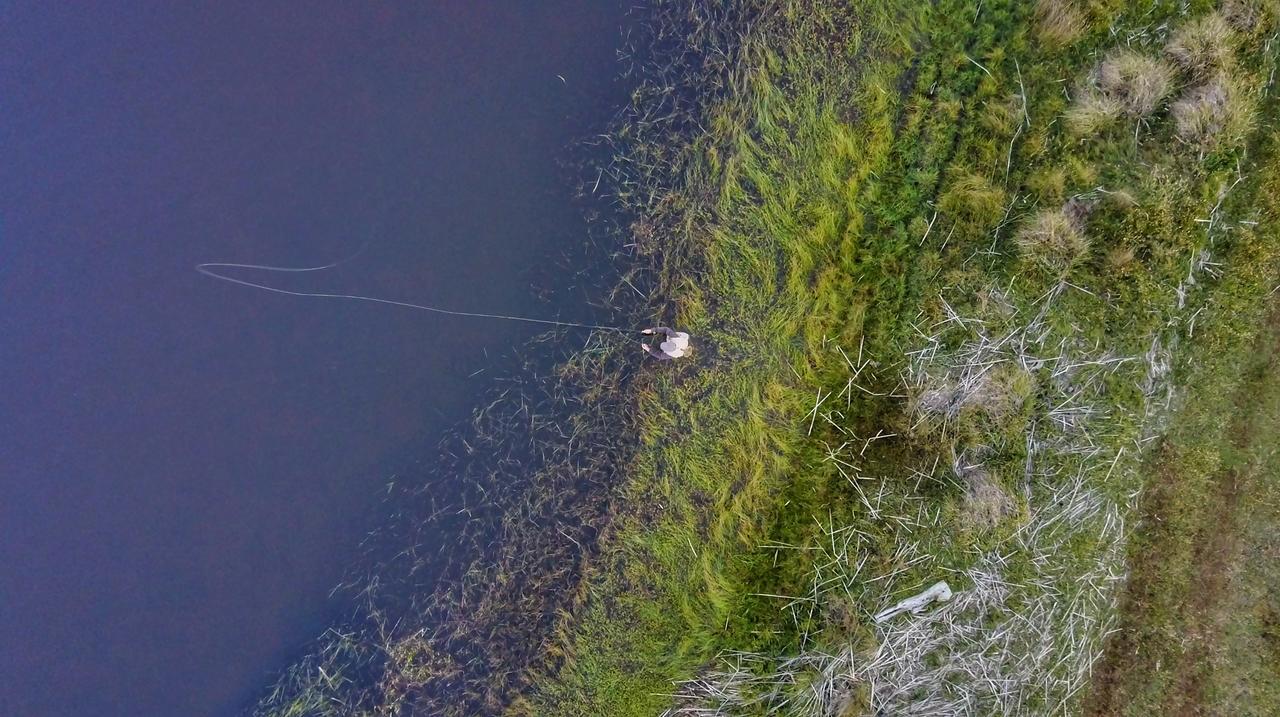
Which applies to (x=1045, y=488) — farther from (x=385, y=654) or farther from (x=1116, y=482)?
(x=385, y=654)

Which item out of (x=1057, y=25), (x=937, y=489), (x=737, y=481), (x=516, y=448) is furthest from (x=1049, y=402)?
(x=516, y=448)

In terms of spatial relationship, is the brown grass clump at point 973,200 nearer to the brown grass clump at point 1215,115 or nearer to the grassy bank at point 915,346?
the grassy bank at point 915,346

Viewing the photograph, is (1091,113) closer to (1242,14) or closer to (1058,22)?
(1058,22)

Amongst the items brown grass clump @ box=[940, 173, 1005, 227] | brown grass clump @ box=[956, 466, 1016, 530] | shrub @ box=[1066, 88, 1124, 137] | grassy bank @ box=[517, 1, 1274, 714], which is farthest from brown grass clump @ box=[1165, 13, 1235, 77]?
brown grass clump @ box=[956, 466, 1016, 530]

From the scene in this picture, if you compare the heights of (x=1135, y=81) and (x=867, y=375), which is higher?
(x=1135, y=81)

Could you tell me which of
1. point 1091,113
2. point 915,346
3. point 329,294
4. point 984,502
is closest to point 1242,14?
point 1091,113

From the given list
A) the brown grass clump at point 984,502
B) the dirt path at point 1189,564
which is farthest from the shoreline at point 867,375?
the dirt path at point 1189,564
